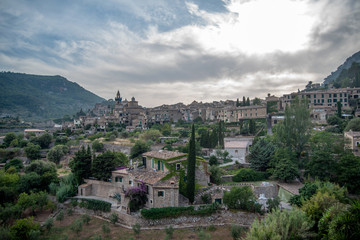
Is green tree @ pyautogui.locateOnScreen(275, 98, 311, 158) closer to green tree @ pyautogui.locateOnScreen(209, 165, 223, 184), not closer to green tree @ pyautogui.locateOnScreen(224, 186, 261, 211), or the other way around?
green tree @ pyautogui.locateOnScreen(209, 165, 223, 184)

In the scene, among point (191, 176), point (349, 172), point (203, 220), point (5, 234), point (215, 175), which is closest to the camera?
point (5, 234)

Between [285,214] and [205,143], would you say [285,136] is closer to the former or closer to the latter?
[205,143]

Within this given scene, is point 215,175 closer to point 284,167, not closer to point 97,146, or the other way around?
point 284,167

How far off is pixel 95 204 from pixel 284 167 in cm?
2088

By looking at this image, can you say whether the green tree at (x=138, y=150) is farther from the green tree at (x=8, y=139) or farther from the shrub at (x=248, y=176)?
the green tree at (x=8, y=139)

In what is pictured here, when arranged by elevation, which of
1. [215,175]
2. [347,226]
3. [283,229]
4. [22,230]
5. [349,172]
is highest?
[347,226]

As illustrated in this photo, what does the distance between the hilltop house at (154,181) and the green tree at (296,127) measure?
1315cm

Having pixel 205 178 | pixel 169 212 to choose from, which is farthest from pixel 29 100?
pixel 169 212

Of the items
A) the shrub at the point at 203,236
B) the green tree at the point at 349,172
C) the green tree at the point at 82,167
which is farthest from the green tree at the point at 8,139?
the green tree at the point at 349,172

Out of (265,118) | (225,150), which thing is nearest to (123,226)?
(225,150)

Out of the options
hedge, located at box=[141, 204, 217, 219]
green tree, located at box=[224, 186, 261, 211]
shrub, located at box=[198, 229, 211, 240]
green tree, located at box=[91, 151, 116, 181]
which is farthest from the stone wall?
green tree, located at box=[91, 151, 116, 181]

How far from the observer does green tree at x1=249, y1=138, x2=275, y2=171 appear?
91.0ft

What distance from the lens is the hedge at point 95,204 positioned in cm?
2181

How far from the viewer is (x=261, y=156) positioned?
2783 centimetres
